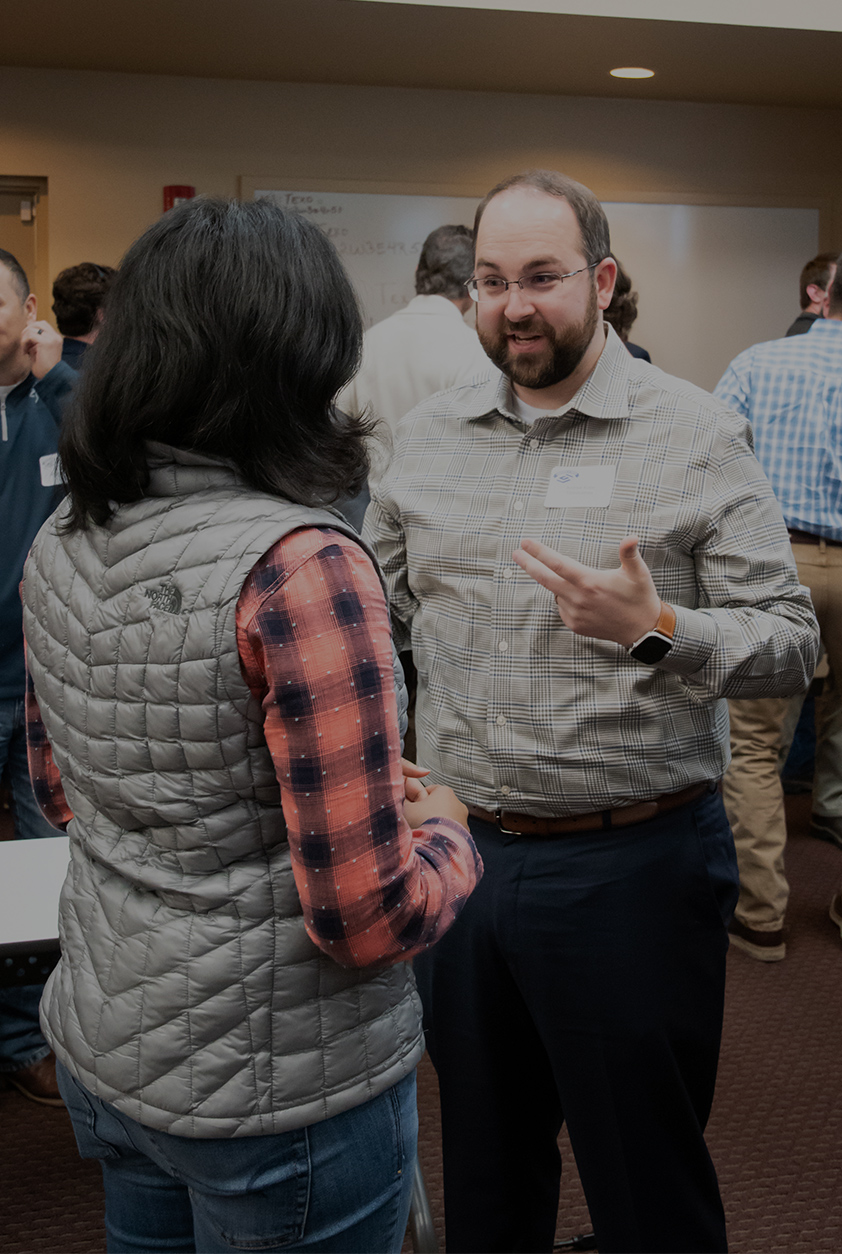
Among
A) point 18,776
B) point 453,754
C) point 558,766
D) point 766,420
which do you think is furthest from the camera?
point 766,420

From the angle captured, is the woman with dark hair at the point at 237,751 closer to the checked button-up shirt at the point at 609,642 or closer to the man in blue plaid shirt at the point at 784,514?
the checked button-up shirt at the point at 609,642

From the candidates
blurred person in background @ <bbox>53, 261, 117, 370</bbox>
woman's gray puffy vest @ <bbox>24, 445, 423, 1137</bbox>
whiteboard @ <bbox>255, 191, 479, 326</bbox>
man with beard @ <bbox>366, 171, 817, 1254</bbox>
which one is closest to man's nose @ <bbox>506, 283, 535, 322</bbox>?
man with beard @ <bbox>366, 171, 817, 1254</bbox>

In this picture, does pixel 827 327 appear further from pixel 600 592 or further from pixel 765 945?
pixel 600 592

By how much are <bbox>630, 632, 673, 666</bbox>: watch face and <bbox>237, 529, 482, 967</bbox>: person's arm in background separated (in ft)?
1.72

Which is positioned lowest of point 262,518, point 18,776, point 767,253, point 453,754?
point 18,776

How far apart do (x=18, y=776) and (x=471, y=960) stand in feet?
4.28

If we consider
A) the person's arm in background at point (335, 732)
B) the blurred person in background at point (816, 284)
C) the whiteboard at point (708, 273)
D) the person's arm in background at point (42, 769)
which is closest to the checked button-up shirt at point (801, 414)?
the blurred person in background at point (816, 284)

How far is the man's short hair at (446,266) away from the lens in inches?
125

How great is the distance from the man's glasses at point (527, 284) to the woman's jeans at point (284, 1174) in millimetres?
1009

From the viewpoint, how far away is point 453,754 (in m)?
1.56

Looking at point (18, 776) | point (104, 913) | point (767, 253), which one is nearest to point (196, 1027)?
point (104, 913)

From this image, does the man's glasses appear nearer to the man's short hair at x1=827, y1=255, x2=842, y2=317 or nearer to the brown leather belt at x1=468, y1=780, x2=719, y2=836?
the brown leather belt at x1=468, y1=780, x2=719, y2=836

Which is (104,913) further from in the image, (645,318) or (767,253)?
(767,253)

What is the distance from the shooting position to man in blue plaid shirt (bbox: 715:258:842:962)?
296 cm
